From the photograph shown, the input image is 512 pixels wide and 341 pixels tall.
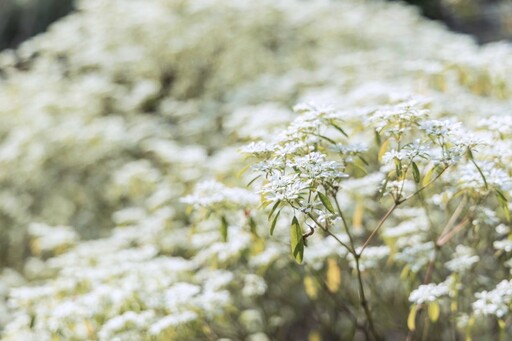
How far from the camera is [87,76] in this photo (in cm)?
477

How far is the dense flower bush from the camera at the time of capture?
6.18 feet

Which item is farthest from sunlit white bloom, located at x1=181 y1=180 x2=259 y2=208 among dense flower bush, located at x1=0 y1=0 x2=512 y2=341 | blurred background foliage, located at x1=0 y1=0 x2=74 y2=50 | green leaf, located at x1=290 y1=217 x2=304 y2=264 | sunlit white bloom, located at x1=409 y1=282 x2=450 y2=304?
blurred background foliage, located at x1=0 y1=0 x2=74 y2=50

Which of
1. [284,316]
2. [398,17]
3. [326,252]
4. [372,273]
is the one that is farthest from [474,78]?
[398,17]

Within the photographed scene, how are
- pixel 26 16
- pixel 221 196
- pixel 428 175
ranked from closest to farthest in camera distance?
pixel 428 175, pixel 221 196, pixel 26 16

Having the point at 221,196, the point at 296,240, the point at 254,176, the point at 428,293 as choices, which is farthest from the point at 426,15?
the point at 296,240

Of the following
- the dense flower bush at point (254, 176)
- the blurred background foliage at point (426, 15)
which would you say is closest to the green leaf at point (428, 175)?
the dense flower bush at point (254, 176)

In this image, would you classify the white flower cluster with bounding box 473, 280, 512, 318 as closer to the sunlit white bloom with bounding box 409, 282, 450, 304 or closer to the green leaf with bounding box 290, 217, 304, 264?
the sunlit white bloom with bounding box 409, 282, 450, 304

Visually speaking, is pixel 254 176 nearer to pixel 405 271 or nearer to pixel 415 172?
pixel 405 271

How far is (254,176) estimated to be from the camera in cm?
301

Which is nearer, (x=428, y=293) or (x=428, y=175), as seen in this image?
(x=428, y=175)

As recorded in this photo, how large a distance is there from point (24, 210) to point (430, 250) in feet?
9.75

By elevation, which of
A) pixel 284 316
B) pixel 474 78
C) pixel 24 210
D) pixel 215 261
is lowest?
pixel 284 316

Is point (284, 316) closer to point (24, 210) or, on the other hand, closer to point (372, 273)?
point (372, 273)

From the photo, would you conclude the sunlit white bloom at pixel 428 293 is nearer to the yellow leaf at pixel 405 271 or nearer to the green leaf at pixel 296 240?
the yellow leaf at pixel 405 271
